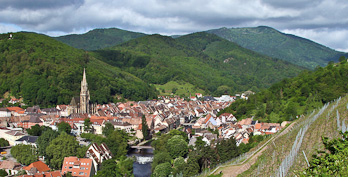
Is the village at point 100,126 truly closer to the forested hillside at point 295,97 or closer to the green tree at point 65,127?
the green tree at point 65,127

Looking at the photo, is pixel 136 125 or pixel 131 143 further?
pixel 136 125

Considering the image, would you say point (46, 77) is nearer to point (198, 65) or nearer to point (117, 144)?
point (117, 144)

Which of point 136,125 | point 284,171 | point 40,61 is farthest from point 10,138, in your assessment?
point 40,61

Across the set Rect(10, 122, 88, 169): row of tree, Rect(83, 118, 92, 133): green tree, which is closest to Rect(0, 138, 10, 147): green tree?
Rect(10, 122, 88, 169): row of tree

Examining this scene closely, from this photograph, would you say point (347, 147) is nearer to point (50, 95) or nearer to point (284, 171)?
point (284, 171)

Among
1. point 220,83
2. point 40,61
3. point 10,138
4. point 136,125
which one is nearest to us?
point 10,138

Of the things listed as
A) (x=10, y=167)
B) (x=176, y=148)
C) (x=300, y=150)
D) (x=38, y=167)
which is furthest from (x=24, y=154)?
(x=300, y=150)
